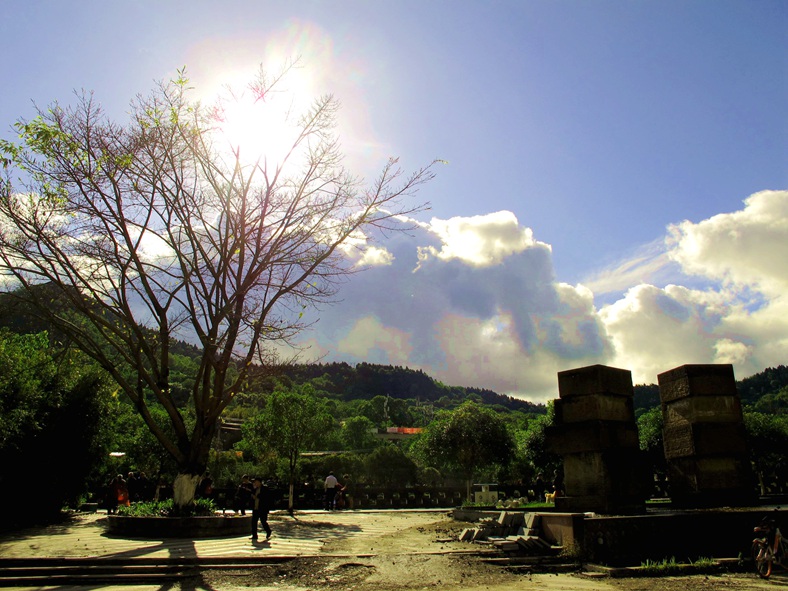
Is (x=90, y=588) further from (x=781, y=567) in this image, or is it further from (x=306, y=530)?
(x=781, y=567)

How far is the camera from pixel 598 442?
13.1 meters

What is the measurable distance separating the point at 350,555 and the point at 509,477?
Answer: 53486 millimetres

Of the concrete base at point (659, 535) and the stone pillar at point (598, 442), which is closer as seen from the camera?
the concrete base at point (659, 535)

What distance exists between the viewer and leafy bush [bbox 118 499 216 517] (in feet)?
48.4

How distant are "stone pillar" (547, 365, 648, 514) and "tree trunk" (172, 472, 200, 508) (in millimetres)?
9388

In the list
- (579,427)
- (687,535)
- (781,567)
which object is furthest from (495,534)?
(781,567)

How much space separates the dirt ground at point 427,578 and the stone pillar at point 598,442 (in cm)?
306

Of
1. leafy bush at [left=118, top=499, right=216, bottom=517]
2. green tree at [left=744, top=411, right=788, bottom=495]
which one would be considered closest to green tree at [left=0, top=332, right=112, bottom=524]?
leafy bush at [left=118, top=499, right=216, bottom=517]

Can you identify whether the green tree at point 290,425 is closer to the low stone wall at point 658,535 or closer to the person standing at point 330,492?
the person standing at point 330,492

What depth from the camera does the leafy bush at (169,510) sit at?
14758mm

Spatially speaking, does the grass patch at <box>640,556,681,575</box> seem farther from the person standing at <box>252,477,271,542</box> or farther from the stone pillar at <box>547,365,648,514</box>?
the person standing at <box>252,477,271,542</box>

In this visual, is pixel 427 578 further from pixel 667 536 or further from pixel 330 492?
pixel 330 492

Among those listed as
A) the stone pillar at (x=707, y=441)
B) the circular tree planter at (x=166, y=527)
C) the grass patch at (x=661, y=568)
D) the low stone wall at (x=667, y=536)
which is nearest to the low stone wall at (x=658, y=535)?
the low stone wall at (x=667, y=536)

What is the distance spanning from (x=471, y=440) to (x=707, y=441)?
2171 centimetres
